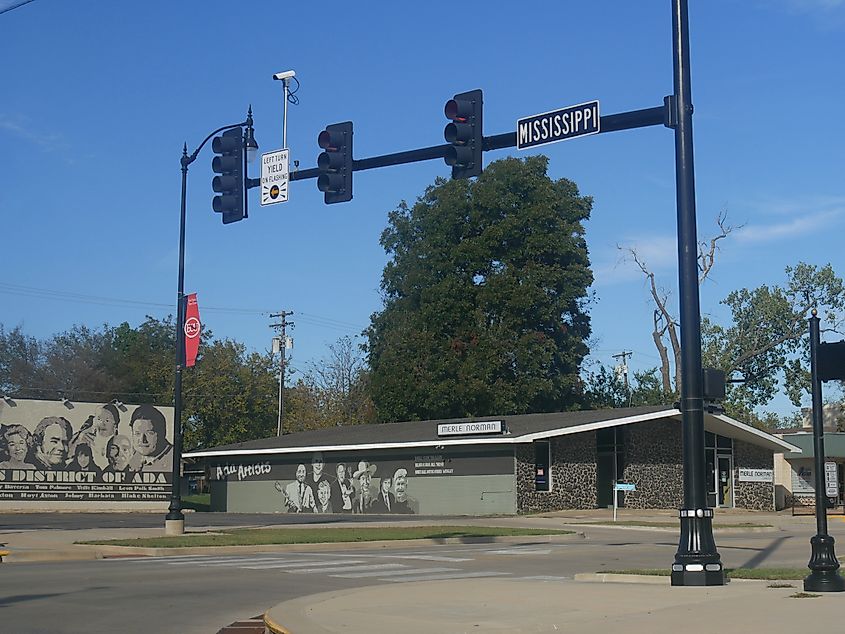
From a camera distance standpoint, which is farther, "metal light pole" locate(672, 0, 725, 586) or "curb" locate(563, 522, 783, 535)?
"curb" locate(563, 522, 783, 535)

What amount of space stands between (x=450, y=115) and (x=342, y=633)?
8.18 metres

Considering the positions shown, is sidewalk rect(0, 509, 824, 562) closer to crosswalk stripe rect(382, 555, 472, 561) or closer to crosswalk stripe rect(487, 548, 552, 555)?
crosswalk stripe rect(382, 555, 472, 561)

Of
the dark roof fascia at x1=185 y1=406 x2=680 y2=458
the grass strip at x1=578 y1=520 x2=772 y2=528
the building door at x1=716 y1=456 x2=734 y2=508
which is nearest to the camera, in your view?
the grass strip at x1=578 y1=520 x2=772 y2=528

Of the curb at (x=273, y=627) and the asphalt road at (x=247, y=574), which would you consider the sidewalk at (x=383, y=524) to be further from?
the curb at (x=273, y=627)

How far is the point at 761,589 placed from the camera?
1338cm

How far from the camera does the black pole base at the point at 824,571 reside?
1300 cm

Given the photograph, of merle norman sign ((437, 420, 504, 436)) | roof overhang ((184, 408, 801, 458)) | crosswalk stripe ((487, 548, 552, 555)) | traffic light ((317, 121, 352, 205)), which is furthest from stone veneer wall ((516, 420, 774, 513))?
traffic light ((317, 121, 352, 205))

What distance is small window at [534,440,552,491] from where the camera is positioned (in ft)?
145

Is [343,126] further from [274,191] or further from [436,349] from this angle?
[436,349]

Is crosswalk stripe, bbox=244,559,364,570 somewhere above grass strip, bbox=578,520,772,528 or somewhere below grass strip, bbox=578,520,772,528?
above

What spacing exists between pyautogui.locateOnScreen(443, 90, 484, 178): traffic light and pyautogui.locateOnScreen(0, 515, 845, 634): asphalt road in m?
6.06

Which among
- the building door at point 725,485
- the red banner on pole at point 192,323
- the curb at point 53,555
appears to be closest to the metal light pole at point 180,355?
the red banner on pole at point 192,323

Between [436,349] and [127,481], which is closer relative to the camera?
[127,481]

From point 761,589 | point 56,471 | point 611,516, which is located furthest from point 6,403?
point 761,589
